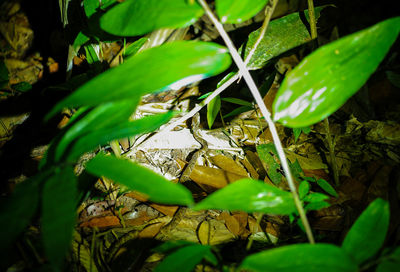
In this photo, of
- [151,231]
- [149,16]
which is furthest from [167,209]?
[149,16]

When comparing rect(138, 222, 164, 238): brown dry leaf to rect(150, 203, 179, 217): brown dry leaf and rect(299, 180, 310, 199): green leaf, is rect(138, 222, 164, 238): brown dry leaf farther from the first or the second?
rect(299, 180, 310, 199): green leaf

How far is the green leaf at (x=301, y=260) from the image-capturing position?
1.08 feet

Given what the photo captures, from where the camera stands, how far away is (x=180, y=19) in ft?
1.20

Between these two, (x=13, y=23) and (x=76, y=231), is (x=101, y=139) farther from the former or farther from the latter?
(x=13, y=23)

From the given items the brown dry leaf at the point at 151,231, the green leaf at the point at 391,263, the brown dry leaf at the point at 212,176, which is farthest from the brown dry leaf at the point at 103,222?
the green leaf at the point at 391,263

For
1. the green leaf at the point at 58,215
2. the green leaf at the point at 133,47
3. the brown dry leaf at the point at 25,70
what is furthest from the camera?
the brown dry leaf at the point at 25,70

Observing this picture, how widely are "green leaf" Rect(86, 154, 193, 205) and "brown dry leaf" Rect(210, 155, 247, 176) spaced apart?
2.47ft

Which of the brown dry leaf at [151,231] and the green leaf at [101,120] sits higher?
the green leaf at [101,120]

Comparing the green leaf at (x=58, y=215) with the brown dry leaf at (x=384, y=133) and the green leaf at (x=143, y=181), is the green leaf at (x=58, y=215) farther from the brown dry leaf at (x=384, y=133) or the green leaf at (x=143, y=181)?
the brown dry leaf at (x=384, y=133)

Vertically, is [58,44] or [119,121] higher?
[58,44]

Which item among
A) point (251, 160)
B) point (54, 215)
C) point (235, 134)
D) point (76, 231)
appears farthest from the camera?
point (235, 134)

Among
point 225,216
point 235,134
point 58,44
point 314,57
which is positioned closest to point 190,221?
point 225,216

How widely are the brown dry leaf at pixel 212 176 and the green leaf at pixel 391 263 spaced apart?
24.3 inches

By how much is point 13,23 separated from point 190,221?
6.89 ft
